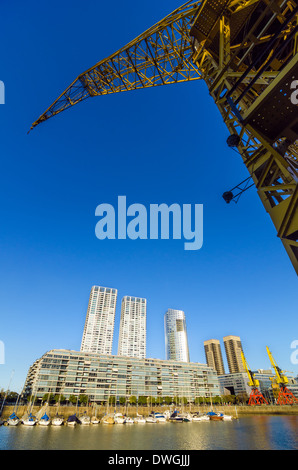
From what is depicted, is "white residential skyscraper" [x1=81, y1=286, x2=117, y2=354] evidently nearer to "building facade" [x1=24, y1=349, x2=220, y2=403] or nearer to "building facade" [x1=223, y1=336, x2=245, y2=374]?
"building facade" [x1=24, y1=349, x2=220, y2=403]

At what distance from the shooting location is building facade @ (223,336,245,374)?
183m

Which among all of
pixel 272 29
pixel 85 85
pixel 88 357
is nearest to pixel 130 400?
pixel 88 357

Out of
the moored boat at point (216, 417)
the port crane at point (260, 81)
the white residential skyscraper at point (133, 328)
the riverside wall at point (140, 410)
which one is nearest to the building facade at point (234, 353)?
the white residential skyscraper at point (133, 328)

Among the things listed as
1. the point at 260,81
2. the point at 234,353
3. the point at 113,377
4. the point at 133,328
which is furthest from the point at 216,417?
the point at 234,353

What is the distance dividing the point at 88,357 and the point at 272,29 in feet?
351

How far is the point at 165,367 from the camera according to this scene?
108m

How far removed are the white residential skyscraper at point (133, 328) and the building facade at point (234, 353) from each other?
3433 inches

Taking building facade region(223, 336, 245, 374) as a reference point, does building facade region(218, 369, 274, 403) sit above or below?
below

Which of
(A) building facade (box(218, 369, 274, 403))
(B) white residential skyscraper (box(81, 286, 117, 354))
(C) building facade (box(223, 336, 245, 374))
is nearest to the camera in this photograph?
(B) white residential skyscraper (box(81, 286, 117, 354))

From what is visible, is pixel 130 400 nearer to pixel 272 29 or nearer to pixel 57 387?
pixel 57 387

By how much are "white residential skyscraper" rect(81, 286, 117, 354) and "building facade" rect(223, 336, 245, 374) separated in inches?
4349

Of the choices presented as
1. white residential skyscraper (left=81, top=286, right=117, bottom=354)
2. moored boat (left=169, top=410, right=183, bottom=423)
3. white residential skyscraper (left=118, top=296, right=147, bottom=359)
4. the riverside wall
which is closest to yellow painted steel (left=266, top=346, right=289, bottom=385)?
the riverside wall

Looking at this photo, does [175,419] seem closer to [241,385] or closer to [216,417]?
[216,417]

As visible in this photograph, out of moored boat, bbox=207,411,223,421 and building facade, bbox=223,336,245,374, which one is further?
building facade, bbox=223,336,245,374
